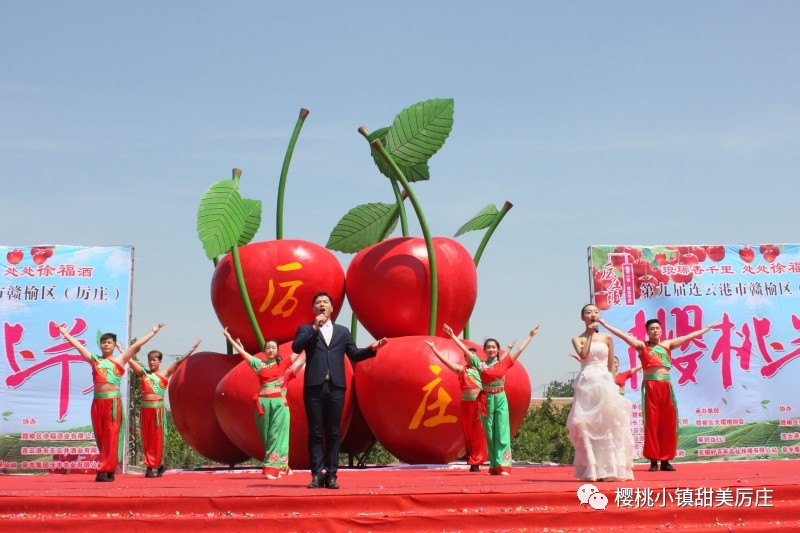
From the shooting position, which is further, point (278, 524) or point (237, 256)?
point (237, 256)

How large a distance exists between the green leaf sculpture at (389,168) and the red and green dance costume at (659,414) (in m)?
3.31

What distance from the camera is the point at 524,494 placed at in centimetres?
470

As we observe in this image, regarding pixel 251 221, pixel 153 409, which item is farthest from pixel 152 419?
pixel 251 221

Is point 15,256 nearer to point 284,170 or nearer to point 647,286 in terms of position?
point 284,170

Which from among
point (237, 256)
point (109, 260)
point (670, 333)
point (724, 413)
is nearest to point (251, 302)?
point (237, 256)

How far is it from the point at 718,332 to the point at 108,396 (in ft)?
21.1

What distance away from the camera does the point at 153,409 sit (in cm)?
844

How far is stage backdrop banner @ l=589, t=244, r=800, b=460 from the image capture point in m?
10.1

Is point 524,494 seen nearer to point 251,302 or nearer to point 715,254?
point 251,302

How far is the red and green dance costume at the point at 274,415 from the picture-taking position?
287 inches

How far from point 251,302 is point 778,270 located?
5816mm

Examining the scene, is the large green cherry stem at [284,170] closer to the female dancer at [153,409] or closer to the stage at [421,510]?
the female dancer at [153,409]

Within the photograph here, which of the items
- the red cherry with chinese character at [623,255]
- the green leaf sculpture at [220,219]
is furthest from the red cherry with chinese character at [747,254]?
the green leaf sculpture at [220,219]

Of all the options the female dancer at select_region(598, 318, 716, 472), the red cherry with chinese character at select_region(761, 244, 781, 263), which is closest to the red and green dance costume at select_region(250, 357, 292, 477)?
the female dancer at select_region(598, 318, 716, 472)
